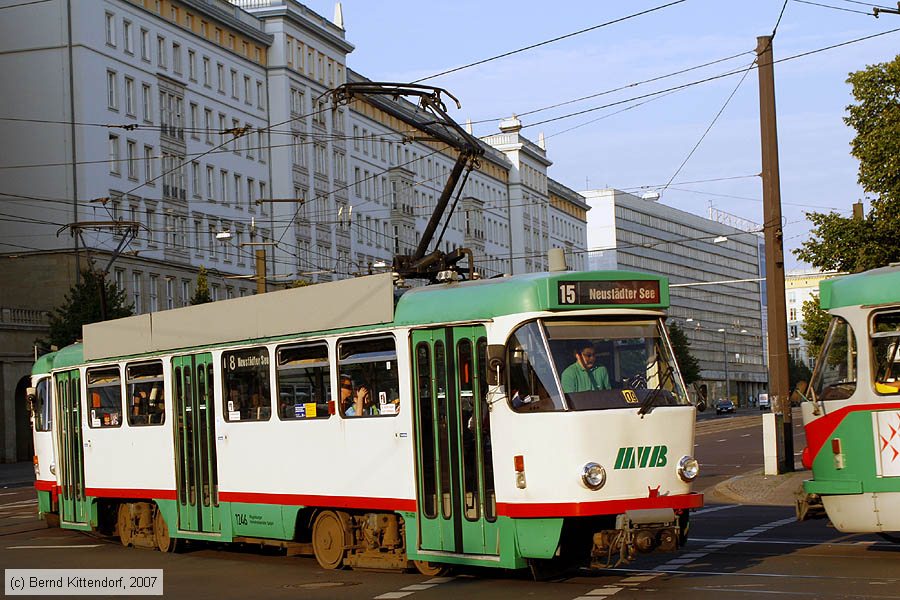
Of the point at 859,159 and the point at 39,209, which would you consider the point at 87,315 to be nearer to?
the point at 39,209

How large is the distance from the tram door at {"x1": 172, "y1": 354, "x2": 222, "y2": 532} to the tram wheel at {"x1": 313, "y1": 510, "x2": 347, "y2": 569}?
1.94m

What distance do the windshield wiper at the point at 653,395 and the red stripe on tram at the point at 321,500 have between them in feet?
8.42

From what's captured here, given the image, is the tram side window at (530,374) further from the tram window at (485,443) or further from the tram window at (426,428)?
the tram window at (426,428)

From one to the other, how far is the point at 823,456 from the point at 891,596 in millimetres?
3292

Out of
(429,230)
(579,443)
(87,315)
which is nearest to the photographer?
(579,443)

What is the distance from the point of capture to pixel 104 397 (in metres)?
20.5

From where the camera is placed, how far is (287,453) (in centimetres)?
1642

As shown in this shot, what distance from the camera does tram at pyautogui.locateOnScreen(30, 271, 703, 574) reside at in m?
13.2

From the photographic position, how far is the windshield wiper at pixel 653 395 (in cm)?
1325

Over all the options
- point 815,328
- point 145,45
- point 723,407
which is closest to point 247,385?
point 815,328

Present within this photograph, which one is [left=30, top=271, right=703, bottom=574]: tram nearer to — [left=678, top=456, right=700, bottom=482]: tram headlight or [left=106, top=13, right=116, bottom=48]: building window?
[left=678, top=456, right=700, bottom=482]: tram headlight

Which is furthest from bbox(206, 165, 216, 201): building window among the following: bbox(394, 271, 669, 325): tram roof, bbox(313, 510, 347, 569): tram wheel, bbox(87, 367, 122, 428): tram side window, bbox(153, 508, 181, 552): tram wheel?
bbox(394, 271, 669, 325): tram roof

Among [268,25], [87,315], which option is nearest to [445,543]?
[87,315]

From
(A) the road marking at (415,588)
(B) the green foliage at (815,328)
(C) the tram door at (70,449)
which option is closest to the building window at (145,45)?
(B) the green foliage at (815,328)
